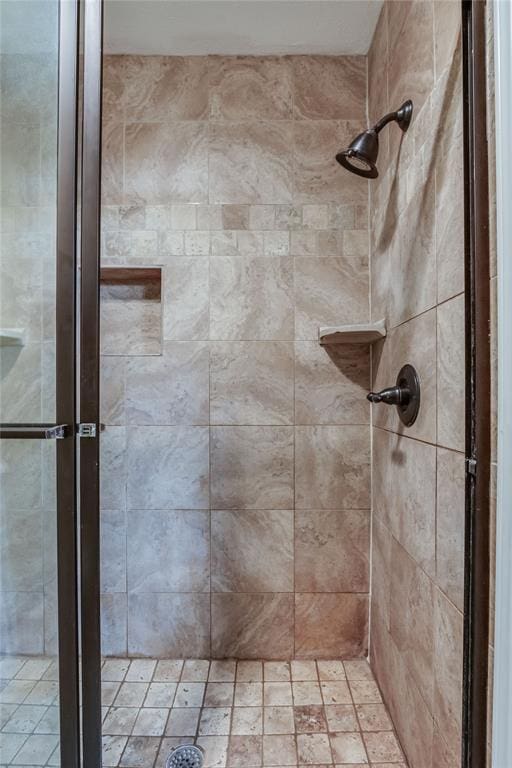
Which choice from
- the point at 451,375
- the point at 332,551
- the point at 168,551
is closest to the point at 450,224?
the point at 451,375

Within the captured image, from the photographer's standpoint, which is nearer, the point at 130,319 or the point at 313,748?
the point at 313,748

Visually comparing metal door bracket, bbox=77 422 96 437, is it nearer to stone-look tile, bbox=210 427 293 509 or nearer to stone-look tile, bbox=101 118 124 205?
stone-look tile, bbox=210 427 293 509

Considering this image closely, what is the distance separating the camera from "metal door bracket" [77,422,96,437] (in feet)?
2.51

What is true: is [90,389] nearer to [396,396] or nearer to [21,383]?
[21,383]

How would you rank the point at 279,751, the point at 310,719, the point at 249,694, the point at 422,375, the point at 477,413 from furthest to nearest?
the point at 249,694
the point at 310,719
the point at 279,751
the point at 422,375
the point at 477,413

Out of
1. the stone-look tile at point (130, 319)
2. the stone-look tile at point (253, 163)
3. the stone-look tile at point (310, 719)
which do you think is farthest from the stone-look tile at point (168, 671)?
the stone-look tile at point (253, 163)

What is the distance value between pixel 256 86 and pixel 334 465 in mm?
1520

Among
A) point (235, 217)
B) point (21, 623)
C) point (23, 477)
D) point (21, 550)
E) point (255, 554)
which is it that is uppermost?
point (235, 217)

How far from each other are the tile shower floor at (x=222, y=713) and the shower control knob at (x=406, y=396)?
964 mm

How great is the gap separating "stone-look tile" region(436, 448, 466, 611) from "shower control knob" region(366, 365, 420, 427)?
17 centimetres

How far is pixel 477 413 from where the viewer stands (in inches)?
22.8

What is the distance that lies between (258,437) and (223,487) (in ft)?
0.79

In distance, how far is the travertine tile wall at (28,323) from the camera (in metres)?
0.77

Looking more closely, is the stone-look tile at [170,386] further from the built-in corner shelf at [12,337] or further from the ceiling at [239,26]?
the ceiling at [239,26]
